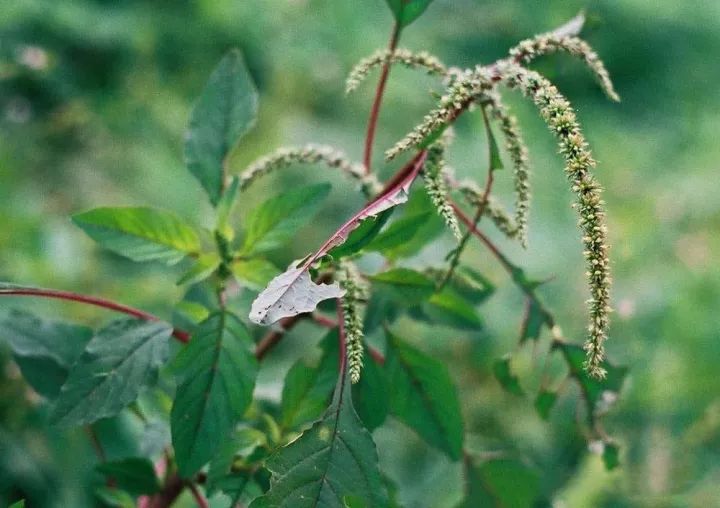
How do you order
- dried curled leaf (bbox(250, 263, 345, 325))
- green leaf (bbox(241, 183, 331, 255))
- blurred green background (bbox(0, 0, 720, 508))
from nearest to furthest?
dried curled leaf (bbox(250, 263, 345, 325)) < green leaf (bbox(241, 183, 331, 255)) < blurred green background (bbox(0, 0, 720, 508))

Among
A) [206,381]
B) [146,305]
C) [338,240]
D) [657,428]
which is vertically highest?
[338,240]

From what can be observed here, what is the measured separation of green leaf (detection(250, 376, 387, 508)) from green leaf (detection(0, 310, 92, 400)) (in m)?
0.26

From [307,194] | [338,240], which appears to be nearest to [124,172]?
[307,194]

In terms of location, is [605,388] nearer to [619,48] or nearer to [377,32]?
[377,32]

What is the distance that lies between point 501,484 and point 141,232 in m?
0.36

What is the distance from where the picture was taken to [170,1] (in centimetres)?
256

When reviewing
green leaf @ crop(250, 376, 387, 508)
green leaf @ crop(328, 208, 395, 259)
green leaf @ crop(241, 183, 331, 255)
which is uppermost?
green leaf @ crop(328, 208, 395, 259)

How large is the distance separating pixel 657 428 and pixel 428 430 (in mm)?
1013

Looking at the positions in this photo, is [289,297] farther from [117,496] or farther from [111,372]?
[117,496]

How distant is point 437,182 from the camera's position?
1.77 feet

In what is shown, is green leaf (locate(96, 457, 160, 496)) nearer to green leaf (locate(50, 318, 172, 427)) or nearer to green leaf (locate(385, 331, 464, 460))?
green leaf (locate(50, 318, 172, 427))

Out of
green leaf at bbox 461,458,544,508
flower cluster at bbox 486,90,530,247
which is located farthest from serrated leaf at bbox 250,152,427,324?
green leaf at bbox 461,458,544,508

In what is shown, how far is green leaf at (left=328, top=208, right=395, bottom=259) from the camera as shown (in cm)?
49

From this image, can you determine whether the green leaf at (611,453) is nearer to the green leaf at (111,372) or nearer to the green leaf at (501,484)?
the green leaf at (501,484)
